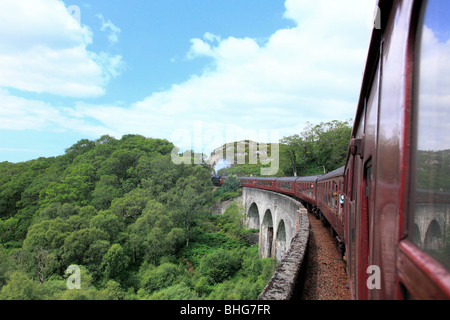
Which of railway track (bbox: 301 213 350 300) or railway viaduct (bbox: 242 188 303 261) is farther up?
railway track (bbox: 301 213 350 300)

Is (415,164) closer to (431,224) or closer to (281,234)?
(431,224)

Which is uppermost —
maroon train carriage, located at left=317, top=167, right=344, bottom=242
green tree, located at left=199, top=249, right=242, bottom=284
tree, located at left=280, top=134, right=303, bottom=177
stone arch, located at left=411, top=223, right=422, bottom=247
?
tree, located at left=280, top=134, right=303, bottom=177

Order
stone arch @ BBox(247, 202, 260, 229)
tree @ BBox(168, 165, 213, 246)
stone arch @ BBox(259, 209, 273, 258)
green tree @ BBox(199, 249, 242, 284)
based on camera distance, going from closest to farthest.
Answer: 1. green tree @ BBox(199, 249, 242, 284)
2. stone arch @ BBox(259, 209, 273, 258)
3. tree @ BBox(168, 165, 213, 246)
4. stone arch @ BBox(247, 202, 260, 229)

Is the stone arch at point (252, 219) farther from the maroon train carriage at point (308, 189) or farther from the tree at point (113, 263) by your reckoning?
the tree at point (113, 263)

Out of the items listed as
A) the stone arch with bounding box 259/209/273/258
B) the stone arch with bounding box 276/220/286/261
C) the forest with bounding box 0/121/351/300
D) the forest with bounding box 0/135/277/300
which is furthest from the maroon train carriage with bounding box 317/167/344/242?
the stone arch with bounding box 259/209/273/258

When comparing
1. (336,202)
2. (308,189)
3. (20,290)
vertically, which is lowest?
(20,290)

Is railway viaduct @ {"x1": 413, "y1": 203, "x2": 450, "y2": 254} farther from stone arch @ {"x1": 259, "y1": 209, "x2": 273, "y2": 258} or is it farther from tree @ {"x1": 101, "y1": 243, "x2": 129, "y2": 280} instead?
stone arch @ {"x1": 259, "y1": 209, "x2": 273, "y2": 258}

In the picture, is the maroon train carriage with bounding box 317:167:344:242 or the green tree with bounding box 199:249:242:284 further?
the green tree with bounding box 199:249:242:284

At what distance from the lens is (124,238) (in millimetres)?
19312

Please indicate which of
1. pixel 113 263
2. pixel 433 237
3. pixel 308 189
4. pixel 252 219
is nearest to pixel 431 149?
pixel 433 237

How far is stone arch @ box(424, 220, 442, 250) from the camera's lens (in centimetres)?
77

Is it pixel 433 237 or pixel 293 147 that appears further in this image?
pixel 293 147

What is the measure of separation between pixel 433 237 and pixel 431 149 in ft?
0.93
